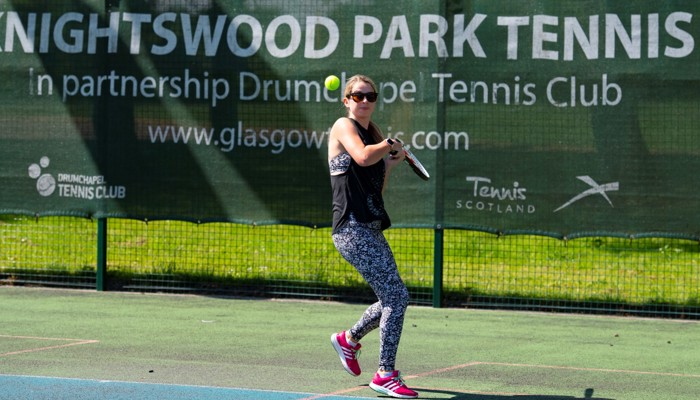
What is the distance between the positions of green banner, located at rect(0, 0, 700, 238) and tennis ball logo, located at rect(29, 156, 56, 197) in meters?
0.02

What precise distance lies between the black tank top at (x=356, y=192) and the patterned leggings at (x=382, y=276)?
0.19 feet

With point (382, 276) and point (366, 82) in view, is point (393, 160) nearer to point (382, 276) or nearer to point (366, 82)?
point (366, 82)

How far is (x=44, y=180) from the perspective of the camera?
1281 centimetres

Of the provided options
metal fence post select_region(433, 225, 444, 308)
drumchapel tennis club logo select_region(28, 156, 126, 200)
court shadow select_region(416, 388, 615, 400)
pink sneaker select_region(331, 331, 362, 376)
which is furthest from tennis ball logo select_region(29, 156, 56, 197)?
court shadow select_region(416, 388, 615, 400)

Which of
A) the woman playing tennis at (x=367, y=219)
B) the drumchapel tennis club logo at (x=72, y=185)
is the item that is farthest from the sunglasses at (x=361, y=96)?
the drumchapel tennis club logo at (x=72, y=185)

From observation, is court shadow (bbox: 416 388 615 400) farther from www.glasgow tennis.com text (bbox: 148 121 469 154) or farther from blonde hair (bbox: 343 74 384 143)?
www.glasgow tennis.com text (bbox: 148 121 469 154)

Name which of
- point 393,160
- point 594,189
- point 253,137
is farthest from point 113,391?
point 594,189

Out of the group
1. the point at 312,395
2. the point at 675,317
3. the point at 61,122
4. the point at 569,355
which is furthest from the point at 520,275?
the point at 312,395

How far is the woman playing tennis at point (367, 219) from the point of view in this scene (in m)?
7.23

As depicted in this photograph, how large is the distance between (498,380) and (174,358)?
2.28 meters

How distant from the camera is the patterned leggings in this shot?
7242 mm

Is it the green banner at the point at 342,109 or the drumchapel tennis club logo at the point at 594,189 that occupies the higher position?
the green banner at the point at 342,109

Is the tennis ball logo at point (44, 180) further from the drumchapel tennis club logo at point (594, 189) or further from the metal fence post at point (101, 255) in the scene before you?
the drumchapel tennis club logo at point (594, 189)

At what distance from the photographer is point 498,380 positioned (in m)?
7.99
